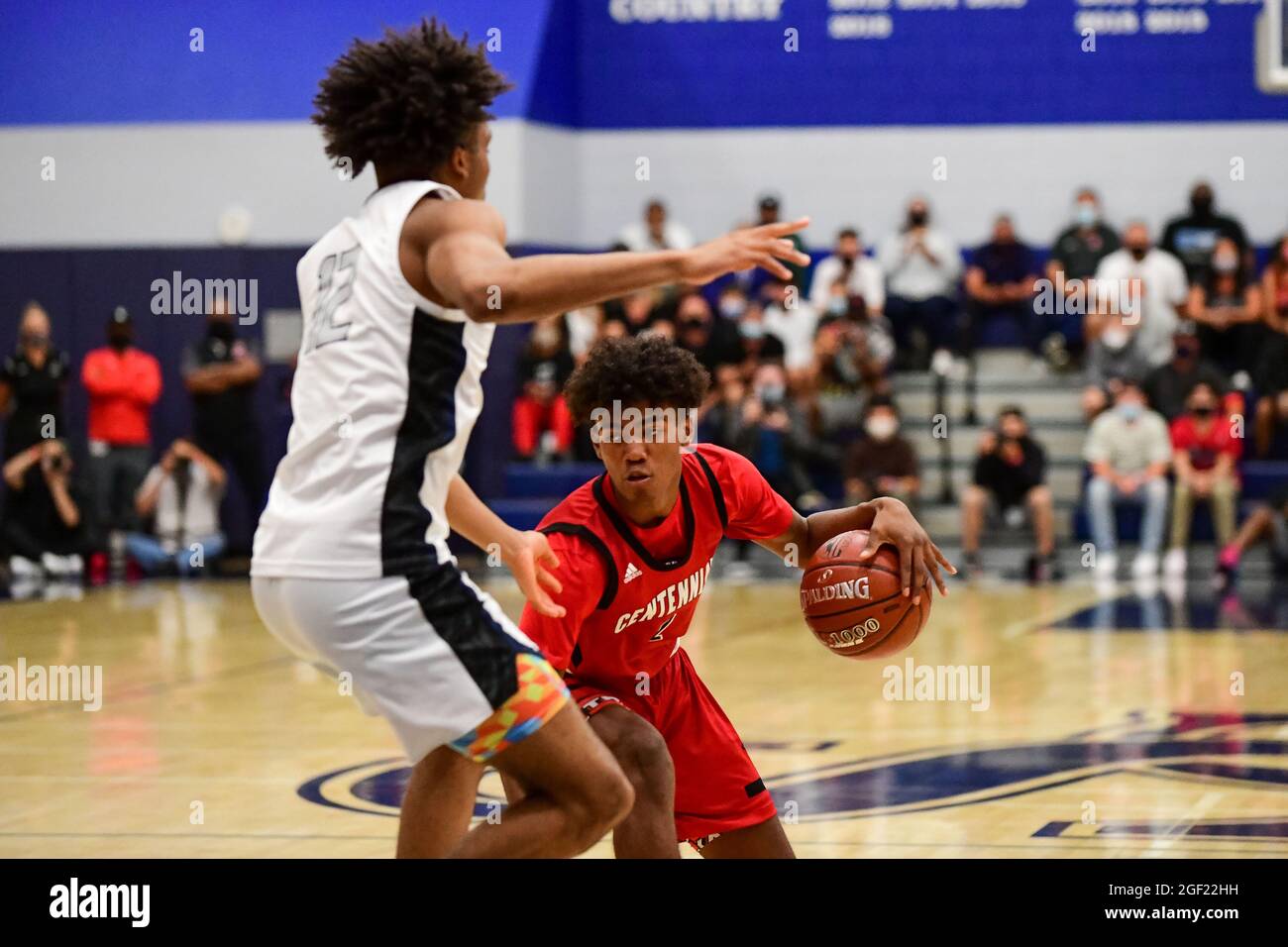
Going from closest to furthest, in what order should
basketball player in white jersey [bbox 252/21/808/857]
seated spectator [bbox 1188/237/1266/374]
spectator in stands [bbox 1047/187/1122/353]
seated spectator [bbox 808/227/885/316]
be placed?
1. basketball player in white jersey [bbox 252/21/808/857]
2. seated spectator [bbox 1188/237/1266/374]
3. seated spectator [bbox 808/227/885/316]
4. spectator in stands [bbox 1047/187/1122/353]

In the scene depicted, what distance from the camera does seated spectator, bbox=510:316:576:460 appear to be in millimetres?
16234

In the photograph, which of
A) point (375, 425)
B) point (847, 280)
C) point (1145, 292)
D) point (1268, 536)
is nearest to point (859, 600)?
point (375, 425)

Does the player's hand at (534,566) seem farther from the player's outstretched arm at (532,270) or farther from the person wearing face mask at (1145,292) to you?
the person wearing face mask at (1145,292)

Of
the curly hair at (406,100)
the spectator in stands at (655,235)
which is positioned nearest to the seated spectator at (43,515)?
the spectator in stands at (655,235)

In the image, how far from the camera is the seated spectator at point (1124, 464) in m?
14.6

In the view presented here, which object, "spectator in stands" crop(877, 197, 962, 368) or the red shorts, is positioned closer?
the red shorts

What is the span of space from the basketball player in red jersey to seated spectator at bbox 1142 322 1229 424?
1080 centimetres

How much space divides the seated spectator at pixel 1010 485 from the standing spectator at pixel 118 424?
6797 mm

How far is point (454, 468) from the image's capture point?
12.2ft

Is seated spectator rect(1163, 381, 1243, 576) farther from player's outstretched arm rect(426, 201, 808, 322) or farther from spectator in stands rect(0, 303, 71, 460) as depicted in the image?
player's outstretched arm rect(426, 201, 808, 322)

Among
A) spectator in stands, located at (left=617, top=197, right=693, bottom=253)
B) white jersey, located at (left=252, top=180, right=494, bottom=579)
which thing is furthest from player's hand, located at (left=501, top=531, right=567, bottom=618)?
spectator in stands, located at (left=617, top=197, right=693, bottom=253)

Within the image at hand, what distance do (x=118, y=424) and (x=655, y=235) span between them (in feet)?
16.2

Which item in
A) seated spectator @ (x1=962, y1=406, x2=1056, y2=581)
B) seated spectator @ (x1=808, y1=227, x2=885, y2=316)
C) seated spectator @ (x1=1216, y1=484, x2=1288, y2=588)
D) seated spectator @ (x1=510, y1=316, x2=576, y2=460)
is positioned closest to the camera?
seated spectator @ (x1=1216, y1=484, x2=1288, y2=588)
